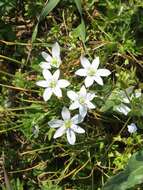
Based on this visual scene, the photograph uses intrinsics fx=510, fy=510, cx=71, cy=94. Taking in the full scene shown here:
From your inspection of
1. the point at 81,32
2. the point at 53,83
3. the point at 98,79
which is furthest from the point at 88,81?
the point at 81,32

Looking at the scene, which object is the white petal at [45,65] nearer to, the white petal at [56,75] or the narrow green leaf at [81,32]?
the white petal at [56,75]

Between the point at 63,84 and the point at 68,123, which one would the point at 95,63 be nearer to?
the point at 63,84

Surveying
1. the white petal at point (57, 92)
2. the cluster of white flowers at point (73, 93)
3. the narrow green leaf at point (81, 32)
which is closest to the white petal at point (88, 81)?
the cluster of white flowers at point (73, 93)

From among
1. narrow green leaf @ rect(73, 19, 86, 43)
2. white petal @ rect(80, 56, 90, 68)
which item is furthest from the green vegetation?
white petal @ rect(80, 56, 90, 68)

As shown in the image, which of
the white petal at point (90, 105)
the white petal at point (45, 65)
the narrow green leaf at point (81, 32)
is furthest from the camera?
the narrow green leaf at point (81, 32)

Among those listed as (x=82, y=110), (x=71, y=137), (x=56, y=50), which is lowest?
(x=71, y=137)

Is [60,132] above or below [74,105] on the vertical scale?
below

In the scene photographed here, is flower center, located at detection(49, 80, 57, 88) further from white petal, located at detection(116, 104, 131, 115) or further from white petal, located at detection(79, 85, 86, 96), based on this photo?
white petal, located at detection(116, 104, 131, 115)

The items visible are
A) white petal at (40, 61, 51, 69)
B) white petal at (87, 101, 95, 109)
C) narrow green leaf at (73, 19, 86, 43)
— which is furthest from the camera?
narrow green leaf at (73, 19, 86, 43)

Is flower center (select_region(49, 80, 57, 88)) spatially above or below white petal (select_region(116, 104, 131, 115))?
above
